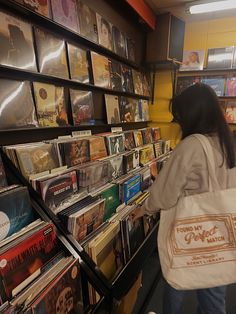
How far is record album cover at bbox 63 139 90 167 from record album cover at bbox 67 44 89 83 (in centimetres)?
47

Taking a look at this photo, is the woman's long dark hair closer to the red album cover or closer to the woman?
the woman

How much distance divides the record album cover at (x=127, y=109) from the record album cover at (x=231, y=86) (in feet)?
3.94

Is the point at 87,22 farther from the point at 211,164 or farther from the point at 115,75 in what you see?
the point at 211,164

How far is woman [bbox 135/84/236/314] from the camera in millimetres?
903

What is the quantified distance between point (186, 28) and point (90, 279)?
125 inches

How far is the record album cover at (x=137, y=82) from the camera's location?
2.46 m

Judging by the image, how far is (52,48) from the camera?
1420mm

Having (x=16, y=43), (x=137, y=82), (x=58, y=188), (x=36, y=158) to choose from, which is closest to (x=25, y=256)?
(x=58, y=188)

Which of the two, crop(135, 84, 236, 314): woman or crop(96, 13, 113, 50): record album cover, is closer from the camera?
crop(135, 84, 236, 314): woman

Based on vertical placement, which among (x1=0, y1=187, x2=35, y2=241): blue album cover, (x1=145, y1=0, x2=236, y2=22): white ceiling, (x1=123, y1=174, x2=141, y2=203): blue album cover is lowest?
(x1=123, y1=174, x2=141, y2=203): blue album cover

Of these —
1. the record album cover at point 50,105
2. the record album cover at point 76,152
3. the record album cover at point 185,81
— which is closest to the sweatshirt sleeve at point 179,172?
the record album cover at point 76,152

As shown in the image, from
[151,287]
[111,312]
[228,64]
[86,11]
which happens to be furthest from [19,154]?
[228,64]

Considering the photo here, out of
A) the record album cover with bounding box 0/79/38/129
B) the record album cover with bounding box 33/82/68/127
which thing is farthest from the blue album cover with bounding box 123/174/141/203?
the record album cover with bounding box 0/79/38/129

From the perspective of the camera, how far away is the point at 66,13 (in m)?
1.48
